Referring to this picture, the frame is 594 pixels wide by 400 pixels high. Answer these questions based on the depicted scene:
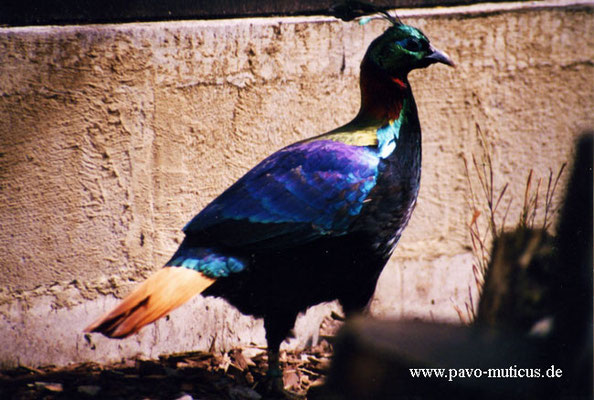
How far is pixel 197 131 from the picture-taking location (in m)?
3.27

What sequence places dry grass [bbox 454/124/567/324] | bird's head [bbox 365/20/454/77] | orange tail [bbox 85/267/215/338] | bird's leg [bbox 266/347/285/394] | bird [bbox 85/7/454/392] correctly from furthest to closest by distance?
1. dry grass [bbox 454/124/567/324]
2. bird's leg [bbox 266/347/285/394]
3. bird's head [bbox 365/20/454/77]
4. bird [bbox 85/7/454/392]
5. orange tail [bbox 85/267/215/338]

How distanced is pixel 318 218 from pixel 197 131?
889 millimetres

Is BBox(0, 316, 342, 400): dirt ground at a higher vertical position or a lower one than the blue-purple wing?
lower

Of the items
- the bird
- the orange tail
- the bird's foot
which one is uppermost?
the bird

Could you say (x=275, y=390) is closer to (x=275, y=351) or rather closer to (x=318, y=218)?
(x=275, y=351)

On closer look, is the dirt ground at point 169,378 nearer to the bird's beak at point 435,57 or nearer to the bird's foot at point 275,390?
the bird's foot at point 275,390

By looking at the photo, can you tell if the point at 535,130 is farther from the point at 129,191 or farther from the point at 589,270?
the point at 129,191

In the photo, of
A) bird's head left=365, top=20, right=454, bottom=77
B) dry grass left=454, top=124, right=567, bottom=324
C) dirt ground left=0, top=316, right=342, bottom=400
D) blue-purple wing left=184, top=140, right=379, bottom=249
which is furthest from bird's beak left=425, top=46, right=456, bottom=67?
dirt ground left=0, top=316, right=342, bottom=400

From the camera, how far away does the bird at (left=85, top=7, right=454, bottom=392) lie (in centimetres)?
270

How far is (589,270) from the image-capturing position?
3518mm

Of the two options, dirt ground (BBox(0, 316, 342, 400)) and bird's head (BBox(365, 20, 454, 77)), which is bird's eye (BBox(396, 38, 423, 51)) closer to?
bird's head (BBox(365, 20, 454, 77))

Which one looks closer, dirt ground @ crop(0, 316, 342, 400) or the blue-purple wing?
the blue-purple wing

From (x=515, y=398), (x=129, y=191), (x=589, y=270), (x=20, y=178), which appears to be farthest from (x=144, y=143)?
(x=589, y=270)

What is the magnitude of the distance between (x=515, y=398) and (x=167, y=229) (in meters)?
1.75
